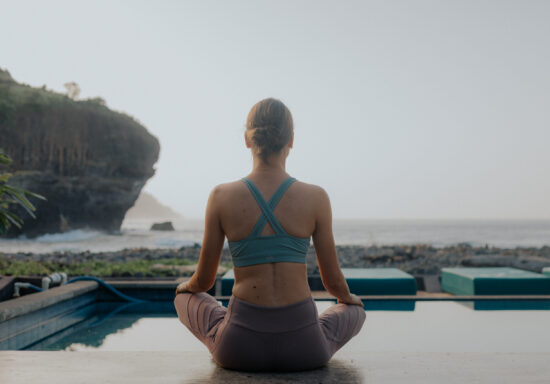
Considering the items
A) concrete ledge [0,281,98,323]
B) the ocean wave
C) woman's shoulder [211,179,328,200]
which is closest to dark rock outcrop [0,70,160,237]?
the ocean wave

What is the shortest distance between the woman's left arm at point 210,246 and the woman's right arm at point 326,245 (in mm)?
447

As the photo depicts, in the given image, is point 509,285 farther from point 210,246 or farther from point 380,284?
point 210,246

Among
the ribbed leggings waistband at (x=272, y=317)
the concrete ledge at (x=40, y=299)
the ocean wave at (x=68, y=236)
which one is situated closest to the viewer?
the ribbed leggings waistband at (x=272, y=317)

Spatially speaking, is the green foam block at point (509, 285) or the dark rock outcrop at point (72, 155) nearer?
the green foam block at point (509, 285)

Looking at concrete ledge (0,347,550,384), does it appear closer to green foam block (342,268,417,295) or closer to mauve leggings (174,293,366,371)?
mauve leggings (174,293,366,371)

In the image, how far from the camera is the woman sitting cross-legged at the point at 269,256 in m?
1.85

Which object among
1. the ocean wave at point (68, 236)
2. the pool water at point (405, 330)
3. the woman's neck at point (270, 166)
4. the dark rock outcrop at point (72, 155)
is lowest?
the ocean wave at point (68, 236)

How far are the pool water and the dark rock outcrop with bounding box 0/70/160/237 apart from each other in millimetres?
40053

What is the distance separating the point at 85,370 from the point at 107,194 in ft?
156

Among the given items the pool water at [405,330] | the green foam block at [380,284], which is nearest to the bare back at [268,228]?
the pool water at [405,330]

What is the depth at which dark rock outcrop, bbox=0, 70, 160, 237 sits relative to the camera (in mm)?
41500

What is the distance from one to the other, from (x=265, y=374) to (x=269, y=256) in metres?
0.54

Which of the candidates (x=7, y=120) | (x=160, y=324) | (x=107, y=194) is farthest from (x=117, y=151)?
(x=160, y=324)

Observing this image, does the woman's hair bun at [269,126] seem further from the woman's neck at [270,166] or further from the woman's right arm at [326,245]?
the woman's right arm at [326,245]
